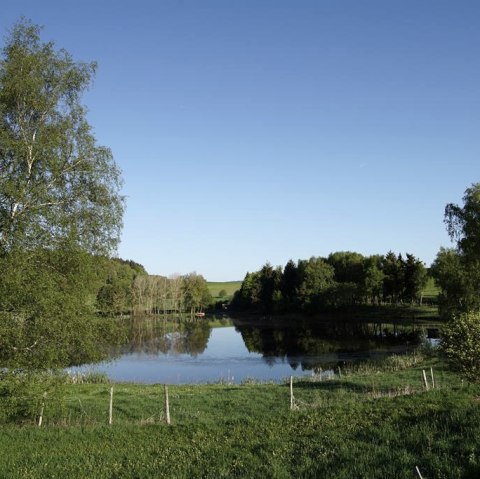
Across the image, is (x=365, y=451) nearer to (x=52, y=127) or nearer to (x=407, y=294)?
(x=52, y=127)

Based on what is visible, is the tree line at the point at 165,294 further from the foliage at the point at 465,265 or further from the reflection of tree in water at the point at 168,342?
the foliage at the point at 465,265

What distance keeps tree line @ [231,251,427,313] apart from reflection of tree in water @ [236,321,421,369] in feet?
43.4

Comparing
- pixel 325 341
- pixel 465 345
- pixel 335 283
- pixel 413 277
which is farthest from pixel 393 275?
pixel 465 345

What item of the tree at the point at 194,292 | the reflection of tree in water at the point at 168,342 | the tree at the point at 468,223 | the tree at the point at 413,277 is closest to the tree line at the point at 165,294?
the tree at the point at 194,292

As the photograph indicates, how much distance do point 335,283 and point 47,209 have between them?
11343cm

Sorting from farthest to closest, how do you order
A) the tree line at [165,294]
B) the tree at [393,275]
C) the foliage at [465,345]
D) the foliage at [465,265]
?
1. the tree line at [165,294]
2. the tree at [393,275]
3. the foliage at [465,265]
4. the foliage at [465,345]

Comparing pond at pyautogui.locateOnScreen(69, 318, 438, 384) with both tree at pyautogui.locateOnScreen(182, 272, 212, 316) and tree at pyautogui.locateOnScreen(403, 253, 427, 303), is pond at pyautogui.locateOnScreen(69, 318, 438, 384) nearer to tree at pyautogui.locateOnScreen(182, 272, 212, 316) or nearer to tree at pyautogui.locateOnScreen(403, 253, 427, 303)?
tree at pyautogui.locateOnScreen(403, 253, 427, 303)

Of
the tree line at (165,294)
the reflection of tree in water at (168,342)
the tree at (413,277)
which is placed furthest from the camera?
the tree line at (165,294)

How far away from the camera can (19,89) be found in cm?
2162

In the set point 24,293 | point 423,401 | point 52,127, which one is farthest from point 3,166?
point 423,401

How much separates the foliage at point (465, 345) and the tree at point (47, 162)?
17.0 meters

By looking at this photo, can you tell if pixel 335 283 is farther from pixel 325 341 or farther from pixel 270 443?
pixel 270 443

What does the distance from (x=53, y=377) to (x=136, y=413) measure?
19.8 feet

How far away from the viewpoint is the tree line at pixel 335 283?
115 m
